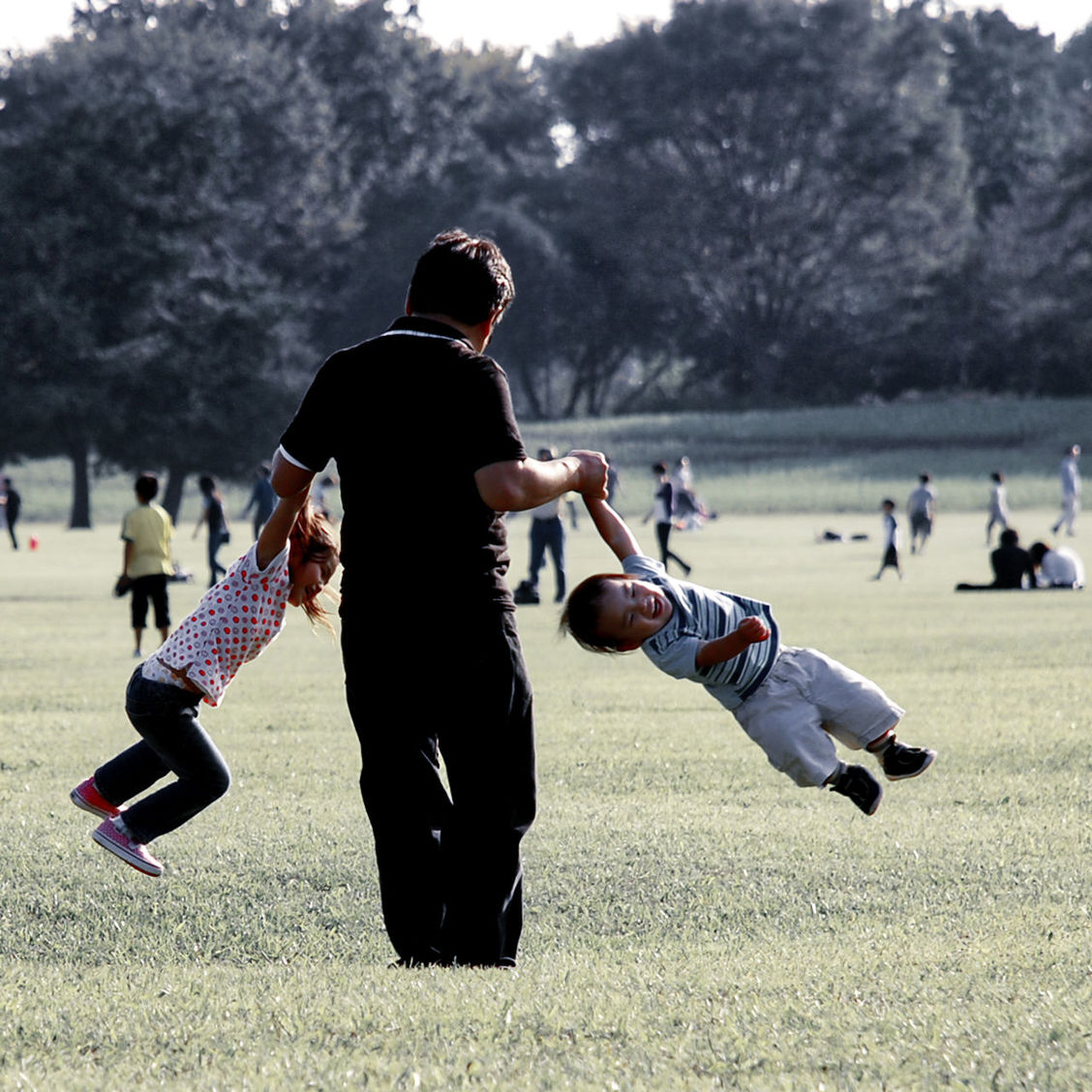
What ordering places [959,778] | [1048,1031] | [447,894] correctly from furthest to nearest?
[959,778]
[447,894]
[1048,1031]

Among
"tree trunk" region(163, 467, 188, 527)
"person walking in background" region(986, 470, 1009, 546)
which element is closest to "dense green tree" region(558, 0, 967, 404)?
"tree trunk" region(163, 467, 188, 527)

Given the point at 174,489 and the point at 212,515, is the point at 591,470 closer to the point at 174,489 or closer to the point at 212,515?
the point at 212,515

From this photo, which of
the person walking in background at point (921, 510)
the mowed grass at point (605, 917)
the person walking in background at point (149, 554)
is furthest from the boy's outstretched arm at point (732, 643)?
the person walking in background at point (921, 510)

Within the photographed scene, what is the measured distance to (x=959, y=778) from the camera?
8.36 m

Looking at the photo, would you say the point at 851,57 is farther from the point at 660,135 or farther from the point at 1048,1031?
the point at 1048,1031

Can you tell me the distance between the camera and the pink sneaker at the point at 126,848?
5668 millimetres

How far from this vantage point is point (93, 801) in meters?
5.84

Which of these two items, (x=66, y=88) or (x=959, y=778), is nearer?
(x=959, y=778)

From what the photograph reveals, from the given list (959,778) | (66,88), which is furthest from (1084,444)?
(959,778)

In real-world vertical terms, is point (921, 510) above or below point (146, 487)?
below

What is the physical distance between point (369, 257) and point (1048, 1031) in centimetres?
7014

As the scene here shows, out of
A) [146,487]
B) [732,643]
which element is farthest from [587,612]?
[146,487]

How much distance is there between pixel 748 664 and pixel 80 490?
167 feet

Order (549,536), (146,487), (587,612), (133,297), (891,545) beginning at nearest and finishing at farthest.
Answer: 1. (587,612)
2. (146,487)
3. (549,536)
4. (891,545)
5. (133,297)
